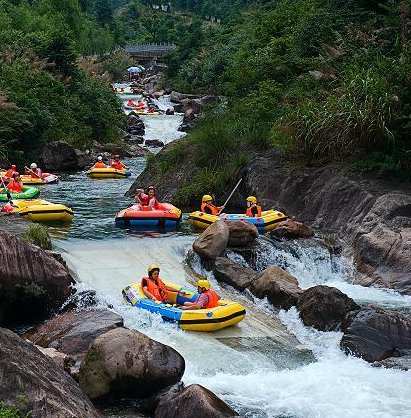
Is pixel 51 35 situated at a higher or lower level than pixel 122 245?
higher

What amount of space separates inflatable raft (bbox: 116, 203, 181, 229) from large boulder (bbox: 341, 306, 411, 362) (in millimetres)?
7179

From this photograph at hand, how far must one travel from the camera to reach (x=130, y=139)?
120ft

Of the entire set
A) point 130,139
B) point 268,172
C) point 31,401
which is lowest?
point 130,139

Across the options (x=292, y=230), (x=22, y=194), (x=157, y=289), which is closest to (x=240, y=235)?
(x=292, y=230)

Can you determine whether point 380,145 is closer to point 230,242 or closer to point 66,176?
point 230,242

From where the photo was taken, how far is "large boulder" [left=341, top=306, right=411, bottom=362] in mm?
9875

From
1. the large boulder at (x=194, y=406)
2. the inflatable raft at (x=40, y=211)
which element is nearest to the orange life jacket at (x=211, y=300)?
the large boulder at (x=194, y=406)

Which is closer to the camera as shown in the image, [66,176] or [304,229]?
[304,229]

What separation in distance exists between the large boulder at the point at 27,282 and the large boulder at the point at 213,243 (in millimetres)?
3390

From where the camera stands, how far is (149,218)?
1659cm

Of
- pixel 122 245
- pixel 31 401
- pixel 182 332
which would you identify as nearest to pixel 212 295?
pixel 182 332

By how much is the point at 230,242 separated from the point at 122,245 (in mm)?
2303

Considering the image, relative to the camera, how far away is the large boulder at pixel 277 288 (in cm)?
1188

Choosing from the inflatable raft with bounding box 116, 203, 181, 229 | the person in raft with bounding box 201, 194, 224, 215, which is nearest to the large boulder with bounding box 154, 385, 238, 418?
the inflatable raft with bounding box 116, 203, 181, 229
